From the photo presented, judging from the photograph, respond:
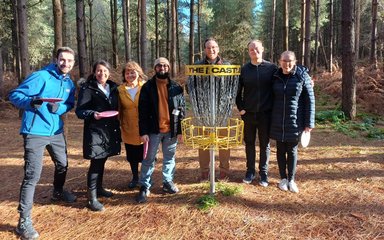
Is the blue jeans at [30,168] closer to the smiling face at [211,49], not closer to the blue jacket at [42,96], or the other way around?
the blue jacket at [42,96]

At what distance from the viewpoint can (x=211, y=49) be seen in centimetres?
437

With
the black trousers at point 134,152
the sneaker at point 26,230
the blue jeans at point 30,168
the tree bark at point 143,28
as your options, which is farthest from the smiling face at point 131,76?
the tree bark at point 143,28

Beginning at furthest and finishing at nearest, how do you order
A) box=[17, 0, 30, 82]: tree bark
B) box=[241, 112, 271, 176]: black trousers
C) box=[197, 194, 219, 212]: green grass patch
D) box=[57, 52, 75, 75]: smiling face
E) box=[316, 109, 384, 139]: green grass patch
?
box=[17, 0, 30, 82]: tree bark
box=[316, 109, 384, 139]: green grass patch
box=[241, 112, 271, 176]: black trousers
box=[197, 194, 219, 212]: green grass patch
box=[57, 52, 75, 75]: smiling face

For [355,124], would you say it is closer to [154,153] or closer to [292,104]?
[292,104]

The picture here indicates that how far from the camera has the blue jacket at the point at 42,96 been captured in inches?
149

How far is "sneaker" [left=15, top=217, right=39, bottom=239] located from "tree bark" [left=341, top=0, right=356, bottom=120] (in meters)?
9.12

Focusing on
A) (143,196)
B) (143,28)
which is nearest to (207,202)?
(143,196)

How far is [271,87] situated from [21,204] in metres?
3.75

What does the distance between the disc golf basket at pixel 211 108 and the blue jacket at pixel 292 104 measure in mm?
1012

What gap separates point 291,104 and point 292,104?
0.01m

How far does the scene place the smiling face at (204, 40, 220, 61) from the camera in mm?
4355

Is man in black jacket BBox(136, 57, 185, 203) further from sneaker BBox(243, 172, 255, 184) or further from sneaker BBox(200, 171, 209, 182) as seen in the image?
sneaker BBox(243, 172, 255, 184)

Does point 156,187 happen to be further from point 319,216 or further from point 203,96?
point 319,216

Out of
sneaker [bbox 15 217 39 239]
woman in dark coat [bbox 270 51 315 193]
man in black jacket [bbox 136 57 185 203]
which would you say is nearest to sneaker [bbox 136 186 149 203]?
man in black jacket [bbox 136 57 185 203]
